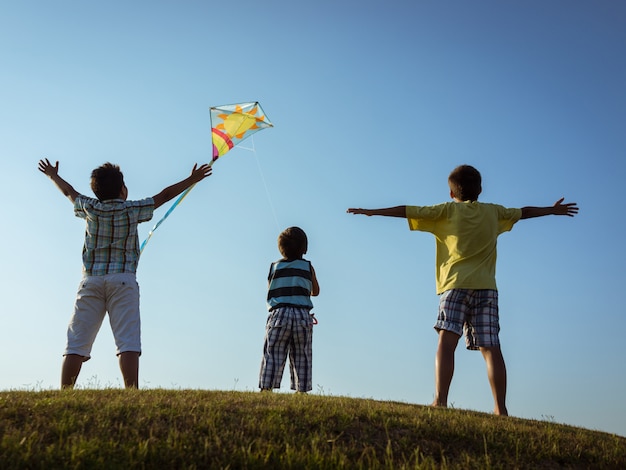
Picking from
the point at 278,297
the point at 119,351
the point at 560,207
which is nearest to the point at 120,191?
the point at 119,351

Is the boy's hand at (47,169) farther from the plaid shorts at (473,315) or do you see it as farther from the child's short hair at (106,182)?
the plaid shorts at (473,315)

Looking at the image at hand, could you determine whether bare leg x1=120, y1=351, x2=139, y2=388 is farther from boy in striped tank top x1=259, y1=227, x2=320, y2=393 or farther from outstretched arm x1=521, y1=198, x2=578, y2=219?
outstretched arm x1=521, y1=198, x2=578, y2=219

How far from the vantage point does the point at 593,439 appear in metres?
5.53

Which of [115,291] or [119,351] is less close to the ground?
[115,291]

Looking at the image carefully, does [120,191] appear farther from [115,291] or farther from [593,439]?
[593,439]

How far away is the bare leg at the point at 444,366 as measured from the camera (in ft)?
20.8

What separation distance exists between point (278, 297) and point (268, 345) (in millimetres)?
559

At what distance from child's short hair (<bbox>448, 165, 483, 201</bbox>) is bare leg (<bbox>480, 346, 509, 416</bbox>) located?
1.62 m

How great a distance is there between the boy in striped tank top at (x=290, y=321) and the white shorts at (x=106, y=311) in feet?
5.43

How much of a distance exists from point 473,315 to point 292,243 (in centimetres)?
224

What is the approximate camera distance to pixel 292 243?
7.57 m

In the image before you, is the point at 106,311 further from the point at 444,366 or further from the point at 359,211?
the point at 444,366

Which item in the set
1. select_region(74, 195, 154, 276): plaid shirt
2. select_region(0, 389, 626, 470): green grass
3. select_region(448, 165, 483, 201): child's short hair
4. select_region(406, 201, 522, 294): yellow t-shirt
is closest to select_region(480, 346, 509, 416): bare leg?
select_region(0, 389, 626, 470): green grass

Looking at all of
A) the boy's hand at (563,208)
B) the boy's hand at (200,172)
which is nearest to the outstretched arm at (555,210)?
the boy's hand at (563,208)
